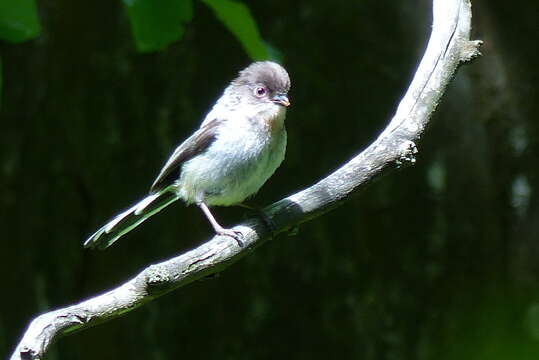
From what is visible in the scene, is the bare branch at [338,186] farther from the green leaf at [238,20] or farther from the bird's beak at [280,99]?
the bird's beak at [280,99]

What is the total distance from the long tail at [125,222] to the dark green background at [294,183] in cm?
120

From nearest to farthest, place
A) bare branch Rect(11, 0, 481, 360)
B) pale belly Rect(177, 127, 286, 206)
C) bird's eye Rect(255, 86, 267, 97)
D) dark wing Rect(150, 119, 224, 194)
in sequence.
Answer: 1. bare branch Rect(11, 0, 481, 360)
2. pale belly Rect(177, 127, 286, 206)
3. dark wing Rect(150, 119, 224, 194)
4. bird's eye Rect(255, 86, 267, 97)

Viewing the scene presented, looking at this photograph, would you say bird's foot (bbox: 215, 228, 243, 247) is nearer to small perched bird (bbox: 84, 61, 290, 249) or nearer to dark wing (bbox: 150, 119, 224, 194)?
small perched bird (bbox: 84, 61, 290, 249)

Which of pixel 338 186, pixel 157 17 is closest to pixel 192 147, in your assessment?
pixel 157 17

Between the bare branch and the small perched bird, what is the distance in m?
0.60

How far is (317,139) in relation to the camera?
522 centimetres

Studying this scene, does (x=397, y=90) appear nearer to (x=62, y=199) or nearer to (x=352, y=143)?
(x=352, y=143)

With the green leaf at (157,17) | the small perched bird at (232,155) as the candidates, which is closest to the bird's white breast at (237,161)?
the small perched bird at (232,155)

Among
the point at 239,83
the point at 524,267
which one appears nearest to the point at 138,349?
the point at 239,83

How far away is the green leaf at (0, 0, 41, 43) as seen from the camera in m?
2.80

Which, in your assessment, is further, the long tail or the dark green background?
the dark green background

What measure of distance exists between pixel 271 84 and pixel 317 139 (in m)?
1.30

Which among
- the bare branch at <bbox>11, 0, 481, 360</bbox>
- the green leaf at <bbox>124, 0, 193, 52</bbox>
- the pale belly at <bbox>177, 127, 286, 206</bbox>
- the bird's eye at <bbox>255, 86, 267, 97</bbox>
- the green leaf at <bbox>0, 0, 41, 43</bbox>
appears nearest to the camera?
the bare branch at <bbox>11, 0, 481, 360</bbox>

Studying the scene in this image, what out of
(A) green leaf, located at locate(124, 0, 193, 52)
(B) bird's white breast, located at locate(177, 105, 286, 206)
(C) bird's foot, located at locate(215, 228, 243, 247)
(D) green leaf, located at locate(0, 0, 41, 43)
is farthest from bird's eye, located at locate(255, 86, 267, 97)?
(D) green leaf, located at locate(0, 0, 41, 43)
